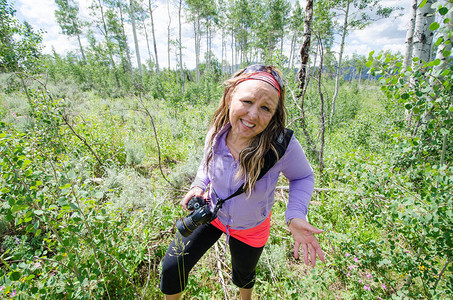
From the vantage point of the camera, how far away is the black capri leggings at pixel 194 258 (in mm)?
1363

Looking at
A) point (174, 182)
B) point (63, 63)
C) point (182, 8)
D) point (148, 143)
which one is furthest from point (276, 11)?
point (174, 182)

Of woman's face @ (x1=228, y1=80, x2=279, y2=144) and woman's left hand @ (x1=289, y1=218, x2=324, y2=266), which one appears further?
woman's face @ (x1=228, y1=80, x2=279, y2=144)

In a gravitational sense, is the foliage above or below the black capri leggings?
above

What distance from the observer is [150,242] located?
7.25 feet

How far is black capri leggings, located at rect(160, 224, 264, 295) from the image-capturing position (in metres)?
1.36

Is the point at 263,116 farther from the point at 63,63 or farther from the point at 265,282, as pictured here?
the point at 63,63

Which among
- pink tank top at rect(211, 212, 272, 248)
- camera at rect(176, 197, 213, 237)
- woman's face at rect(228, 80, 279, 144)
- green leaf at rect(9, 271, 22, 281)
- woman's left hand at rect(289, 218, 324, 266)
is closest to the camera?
green leaf at rect(9, 271, 22, 281)

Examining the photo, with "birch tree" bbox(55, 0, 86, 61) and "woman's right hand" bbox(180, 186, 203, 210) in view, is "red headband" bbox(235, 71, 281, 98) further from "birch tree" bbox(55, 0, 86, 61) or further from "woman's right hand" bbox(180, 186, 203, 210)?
"birch tree" bbox(55, 0, 86, 61)

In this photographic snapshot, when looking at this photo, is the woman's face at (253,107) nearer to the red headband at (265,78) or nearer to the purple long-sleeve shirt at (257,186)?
the red headband at (265,78)

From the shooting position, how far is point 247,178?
125cm

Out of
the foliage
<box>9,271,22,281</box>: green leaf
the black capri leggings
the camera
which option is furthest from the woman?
the foliage

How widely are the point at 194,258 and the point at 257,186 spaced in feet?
2.38

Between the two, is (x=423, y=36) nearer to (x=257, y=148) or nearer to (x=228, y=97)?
(x=228, y=97)

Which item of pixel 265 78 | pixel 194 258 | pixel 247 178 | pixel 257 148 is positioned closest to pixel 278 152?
pixel 257 148
